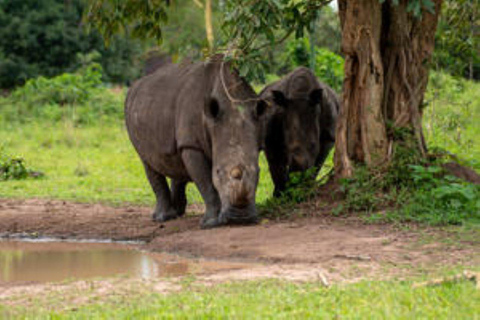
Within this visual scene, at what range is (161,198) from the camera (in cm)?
1041

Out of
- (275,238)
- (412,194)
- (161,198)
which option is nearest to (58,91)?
(161,198)

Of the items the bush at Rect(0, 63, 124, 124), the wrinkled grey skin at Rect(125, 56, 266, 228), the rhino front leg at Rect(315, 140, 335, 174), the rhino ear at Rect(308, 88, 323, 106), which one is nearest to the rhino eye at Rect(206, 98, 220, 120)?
the wrinkled grey skin at Rect(125, 56, 266, 228)

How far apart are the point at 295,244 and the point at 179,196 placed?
3.72 meters

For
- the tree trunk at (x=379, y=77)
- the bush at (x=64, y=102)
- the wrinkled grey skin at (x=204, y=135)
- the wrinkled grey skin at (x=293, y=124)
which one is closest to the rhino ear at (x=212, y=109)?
the wrinkled grey skin at (x=204, y=135)

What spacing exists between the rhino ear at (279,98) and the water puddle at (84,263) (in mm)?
2545

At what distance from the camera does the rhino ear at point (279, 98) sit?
31.6 ft

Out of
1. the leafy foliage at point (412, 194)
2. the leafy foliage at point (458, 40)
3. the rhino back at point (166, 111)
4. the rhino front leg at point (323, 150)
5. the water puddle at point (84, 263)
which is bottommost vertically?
the water puddle at point (84, 263)

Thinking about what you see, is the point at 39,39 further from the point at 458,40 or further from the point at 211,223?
the point at 211,223

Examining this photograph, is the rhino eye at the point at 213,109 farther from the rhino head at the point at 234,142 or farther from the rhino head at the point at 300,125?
the rhino head at the point at 300,125

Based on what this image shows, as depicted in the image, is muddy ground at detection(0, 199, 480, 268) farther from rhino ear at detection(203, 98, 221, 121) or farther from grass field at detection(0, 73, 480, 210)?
grass field at detection(0, 73, 480, 210)

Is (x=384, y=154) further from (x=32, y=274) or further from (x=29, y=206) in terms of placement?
(x=29, y=206)

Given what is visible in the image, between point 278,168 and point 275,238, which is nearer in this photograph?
point 275,238

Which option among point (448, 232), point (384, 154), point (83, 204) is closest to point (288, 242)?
point (448, 232)

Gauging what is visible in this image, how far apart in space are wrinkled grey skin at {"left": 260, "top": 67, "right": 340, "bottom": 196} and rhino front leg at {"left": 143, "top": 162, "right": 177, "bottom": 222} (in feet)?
4.54
